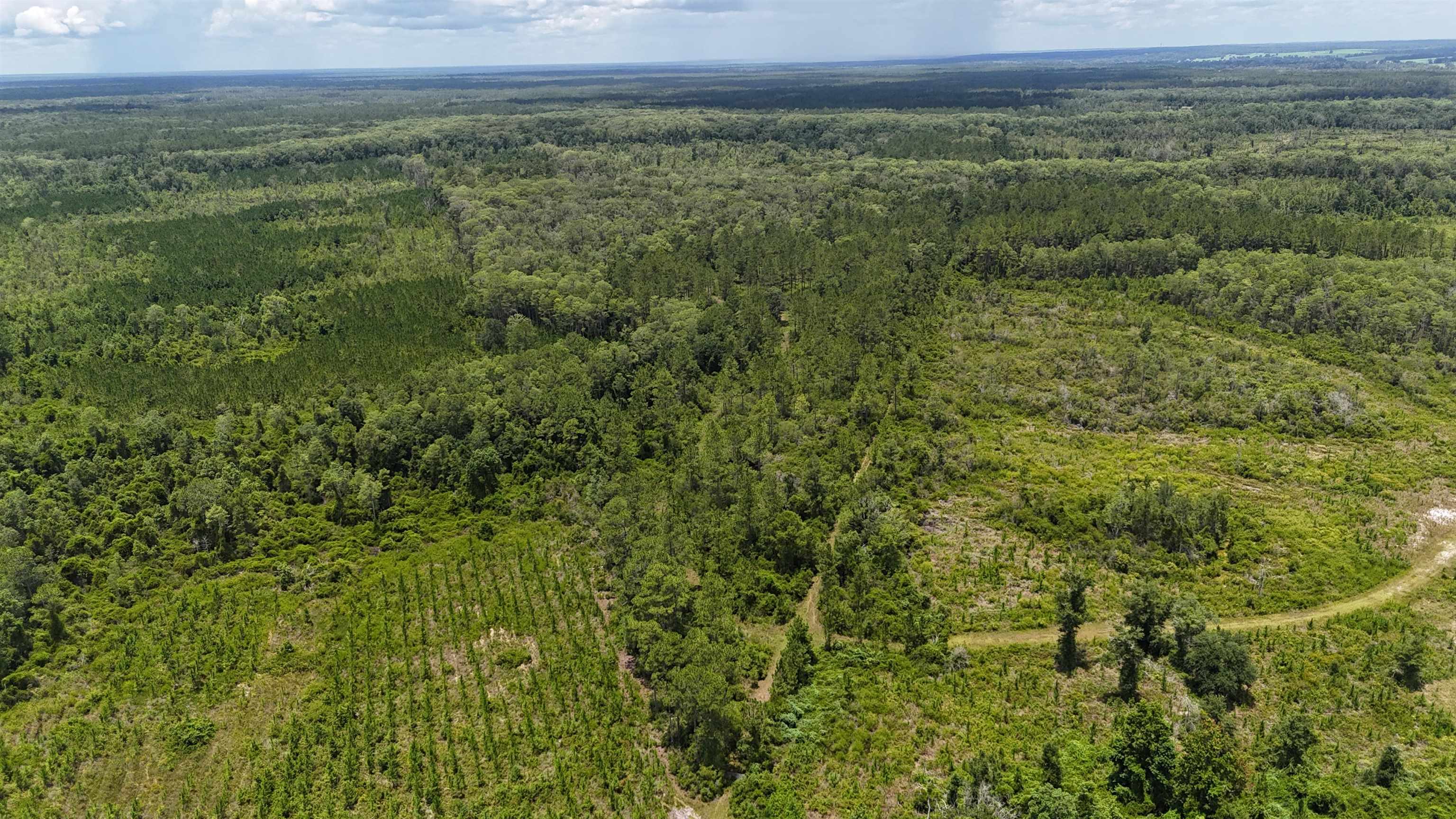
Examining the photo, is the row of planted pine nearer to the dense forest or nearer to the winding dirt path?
the dense forest

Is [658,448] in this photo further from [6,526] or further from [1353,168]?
[1353,168]

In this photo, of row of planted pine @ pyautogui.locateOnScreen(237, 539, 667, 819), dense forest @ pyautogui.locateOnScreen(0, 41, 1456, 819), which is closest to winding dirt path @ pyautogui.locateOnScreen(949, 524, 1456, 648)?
dense forest @ pyautogui.locateOnScreen(0, 41, 1456, 819)

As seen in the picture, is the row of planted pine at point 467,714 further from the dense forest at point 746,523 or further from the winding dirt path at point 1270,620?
the winding dirt path at point 1270,620

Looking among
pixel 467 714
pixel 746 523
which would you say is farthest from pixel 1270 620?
pixel 467 714

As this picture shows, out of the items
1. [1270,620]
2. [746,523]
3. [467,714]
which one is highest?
[746,523]

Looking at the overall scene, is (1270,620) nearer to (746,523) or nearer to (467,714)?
(746,523)

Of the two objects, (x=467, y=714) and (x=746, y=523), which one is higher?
(x=746, y=523)

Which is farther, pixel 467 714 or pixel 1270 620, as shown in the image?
pixel 1270 620
